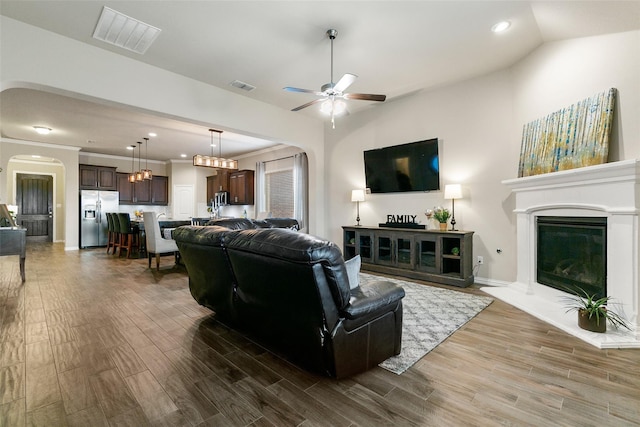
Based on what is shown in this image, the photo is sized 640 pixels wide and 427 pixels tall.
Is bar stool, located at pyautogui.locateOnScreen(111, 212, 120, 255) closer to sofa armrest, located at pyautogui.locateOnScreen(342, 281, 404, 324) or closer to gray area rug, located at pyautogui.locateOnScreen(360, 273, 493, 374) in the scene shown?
gray area rug, located at pyautogui.locateOnScreen(360, 273, 493, 374)

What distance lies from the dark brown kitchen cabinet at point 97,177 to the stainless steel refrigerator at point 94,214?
0.95 feet

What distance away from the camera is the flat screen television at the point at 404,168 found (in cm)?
472

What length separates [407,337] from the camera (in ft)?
8.14

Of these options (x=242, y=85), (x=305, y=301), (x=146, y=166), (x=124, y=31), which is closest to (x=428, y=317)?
(x=305, y=301)

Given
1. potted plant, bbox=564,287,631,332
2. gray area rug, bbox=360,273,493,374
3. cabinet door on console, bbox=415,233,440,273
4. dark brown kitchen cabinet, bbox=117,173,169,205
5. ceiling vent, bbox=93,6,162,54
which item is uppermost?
ceiling vent, bbox=93,6,162,54

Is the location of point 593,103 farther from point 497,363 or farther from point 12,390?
point 12,390

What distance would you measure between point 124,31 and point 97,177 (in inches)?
289

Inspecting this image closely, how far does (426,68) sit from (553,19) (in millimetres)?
1404

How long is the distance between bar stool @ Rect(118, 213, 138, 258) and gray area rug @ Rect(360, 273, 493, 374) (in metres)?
6.33

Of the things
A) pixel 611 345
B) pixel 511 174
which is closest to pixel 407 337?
pixel 611 345

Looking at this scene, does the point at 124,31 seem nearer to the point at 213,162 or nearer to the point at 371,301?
the point at 213,162

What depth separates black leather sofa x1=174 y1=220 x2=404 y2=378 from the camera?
5.35 ft

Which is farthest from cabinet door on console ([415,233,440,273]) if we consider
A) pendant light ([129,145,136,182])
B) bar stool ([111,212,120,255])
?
pendant light ([129,145,136,182])

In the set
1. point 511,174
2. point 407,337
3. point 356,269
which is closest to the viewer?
point 356,269
